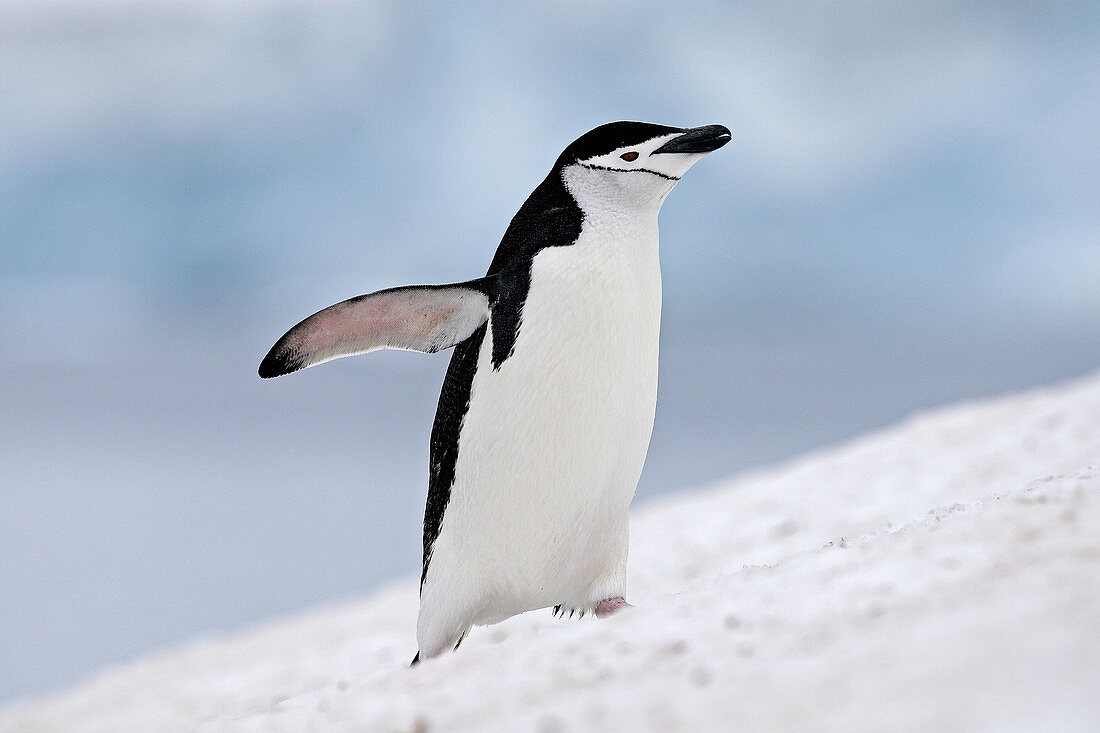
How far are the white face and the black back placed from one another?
0.7 inches

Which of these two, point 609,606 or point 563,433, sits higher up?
point 563,433

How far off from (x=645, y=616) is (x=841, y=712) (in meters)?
0.48

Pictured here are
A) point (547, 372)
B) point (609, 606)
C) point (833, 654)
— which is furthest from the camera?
point (609, 606)

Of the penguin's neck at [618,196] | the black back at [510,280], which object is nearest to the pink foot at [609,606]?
the black back at [510,280]

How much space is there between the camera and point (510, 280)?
6.23ft

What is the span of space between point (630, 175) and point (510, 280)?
33 cm

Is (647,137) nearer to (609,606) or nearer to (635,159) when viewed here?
(635,159)

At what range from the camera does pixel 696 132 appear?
189cm

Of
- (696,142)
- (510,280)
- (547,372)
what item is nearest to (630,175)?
(696,142)

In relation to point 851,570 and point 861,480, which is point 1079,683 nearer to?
point 851,570

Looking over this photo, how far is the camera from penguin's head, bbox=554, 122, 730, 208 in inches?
74.0

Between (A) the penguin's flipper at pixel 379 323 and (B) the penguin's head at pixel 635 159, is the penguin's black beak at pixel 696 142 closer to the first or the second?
(B) the penguin's head at pixel 635 159

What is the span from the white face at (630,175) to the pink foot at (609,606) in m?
0.84

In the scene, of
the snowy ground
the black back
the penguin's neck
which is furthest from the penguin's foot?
the penguin's neck
